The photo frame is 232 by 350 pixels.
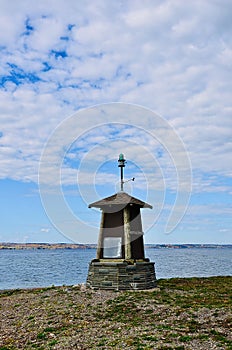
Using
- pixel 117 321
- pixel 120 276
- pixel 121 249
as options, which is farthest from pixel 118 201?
pixel 117 321

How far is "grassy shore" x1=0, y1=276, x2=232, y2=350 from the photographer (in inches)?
468

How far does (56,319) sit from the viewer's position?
1500 cm

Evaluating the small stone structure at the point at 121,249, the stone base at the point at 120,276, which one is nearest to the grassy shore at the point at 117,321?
the stone base at the point at 120,276

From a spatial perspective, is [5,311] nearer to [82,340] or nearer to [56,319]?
[56,319]

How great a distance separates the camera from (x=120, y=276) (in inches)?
846

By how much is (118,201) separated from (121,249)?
288 cm

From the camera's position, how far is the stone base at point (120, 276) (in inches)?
845

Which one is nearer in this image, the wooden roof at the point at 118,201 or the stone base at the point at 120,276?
the stone base at the point at 120,276

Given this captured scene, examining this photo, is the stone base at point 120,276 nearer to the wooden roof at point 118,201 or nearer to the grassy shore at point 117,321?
the grassy shore at point 117,321

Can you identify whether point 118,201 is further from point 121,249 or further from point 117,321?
point 117,321

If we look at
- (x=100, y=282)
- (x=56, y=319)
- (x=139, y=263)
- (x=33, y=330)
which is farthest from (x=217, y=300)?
(x=33, y=330)

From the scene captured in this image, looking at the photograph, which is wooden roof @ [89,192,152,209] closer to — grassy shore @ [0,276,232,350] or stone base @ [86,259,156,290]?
stone base @ [86,259,156,290]

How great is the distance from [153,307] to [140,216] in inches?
Result: 331

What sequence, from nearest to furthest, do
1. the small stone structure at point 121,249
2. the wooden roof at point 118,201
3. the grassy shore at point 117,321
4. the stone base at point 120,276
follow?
1. the grassy shore at point 117,321
2. the stone base at point 120,276
3. the small stone structure at point 121,249
4. the wooden roof at point 118,201
